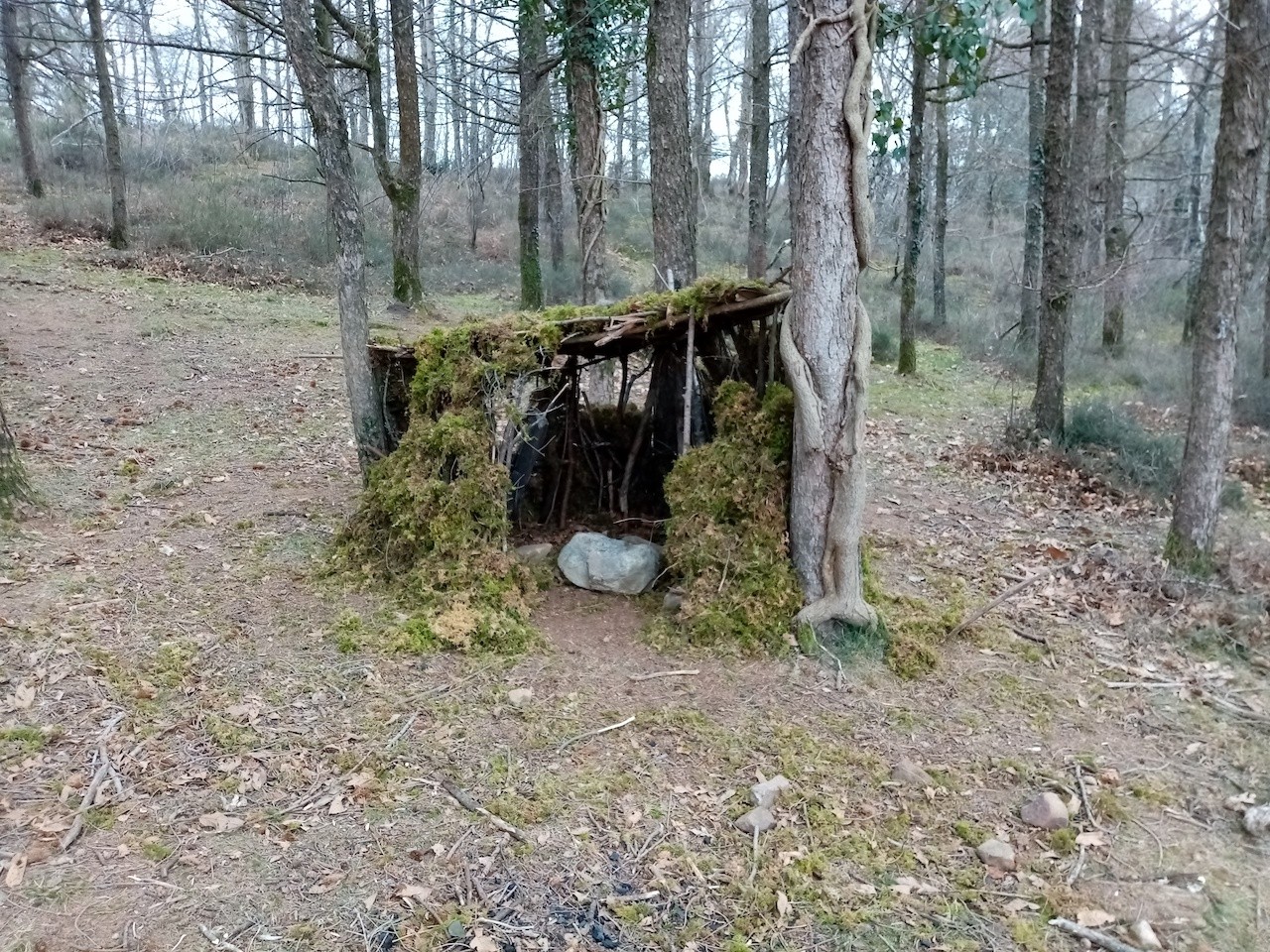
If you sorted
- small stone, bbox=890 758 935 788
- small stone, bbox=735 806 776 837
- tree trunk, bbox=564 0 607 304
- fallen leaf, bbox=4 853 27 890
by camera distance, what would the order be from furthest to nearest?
tree trunk, bbox=564 0 607 304 → small stone, bbox=890 758 935 788 → small stone, bbox=735 806 776 837 → fallen leaf, bbox=4 853 27 890

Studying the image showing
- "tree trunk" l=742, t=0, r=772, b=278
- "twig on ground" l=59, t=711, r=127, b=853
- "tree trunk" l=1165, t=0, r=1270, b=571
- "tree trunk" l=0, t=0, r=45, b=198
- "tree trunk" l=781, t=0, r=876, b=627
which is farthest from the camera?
"tree trunk" l=0, t=0, r=45, b=198

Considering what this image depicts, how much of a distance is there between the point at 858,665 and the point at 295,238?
17.0 metres

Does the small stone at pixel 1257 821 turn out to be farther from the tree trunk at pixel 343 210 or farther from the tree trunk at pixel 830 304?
the tree trunk at pixel 343 210

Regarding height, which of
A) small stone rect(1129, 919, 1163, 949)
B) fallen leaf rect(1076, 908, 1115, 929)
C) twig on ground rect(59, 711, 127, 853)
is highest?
twig on ground rect(59, 711, 127, 853)

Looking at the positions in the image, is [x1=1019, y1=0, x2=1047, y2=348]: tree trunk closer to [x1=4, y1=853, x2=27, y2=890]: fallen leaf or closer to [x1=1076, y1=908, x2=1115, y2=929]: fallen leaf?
[x1=1076, y1=908, x2=1115, y2=929]: fallen leaf

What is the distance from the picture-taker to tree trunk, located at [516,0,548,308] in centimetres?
Answer: 1192

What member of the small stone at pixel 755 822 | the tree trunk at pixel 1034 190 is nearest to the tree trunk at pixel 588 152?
the small stone at pixel 755 822

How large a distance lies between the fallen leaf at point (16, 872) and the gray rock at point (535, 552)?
332cm

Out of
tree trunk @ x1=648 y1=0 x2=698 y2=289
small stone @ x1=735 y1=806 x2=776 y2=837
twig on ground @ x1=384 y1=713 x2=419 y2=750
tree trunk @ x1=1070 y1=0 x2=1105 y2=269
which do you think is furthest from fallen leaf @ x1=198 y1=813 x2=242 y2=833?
tree trunk @ x1=1070 y1=0 x2=1105 y2=269

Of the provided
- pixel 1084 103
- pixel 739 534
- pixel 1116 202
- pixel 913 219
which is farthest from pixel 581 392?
pixel 1116 202

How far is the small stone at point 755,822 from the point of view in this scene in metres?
3.67

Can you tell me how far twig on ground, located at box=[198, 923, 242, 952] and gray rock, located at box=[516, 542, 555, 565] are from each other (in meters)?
3.30

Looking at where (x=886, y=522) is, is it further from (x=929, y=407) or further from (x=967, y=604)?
(x=929, y=407)

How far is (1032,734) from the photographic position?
4496 mm
